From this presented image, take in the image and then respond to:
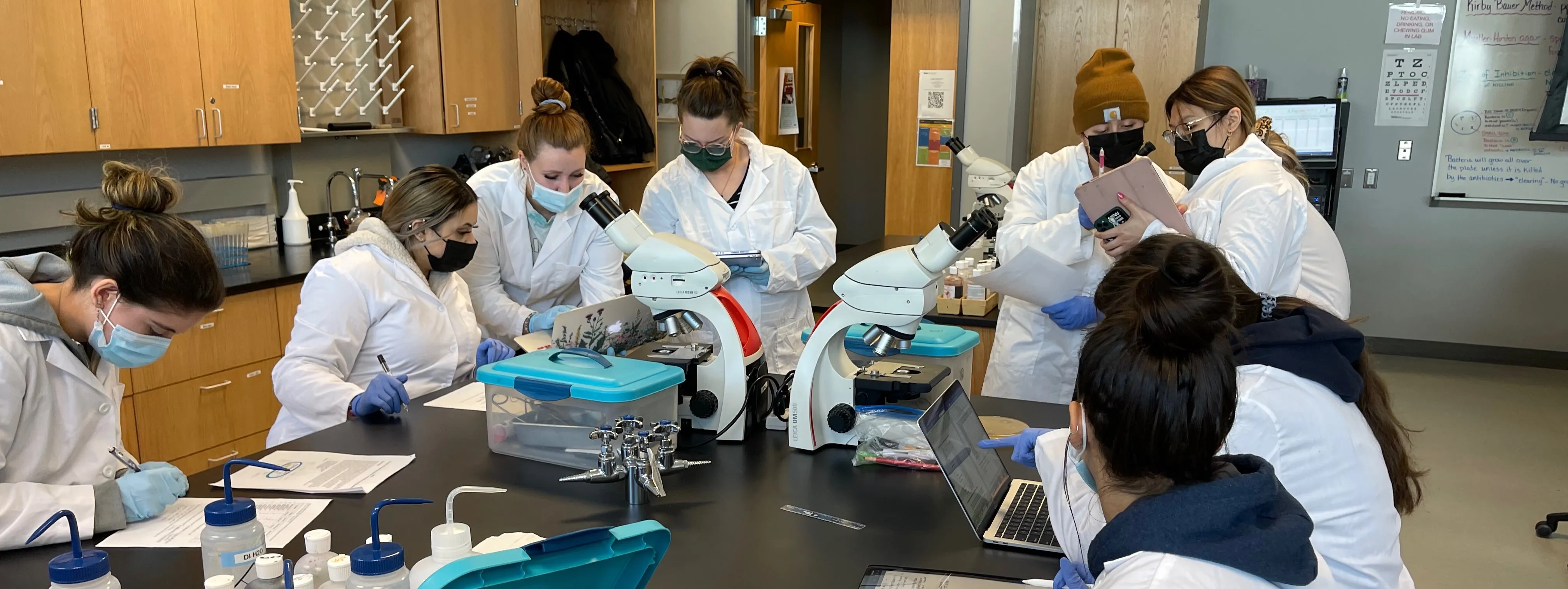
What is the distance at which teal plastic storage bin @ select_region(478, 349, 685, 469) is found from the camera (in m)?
1.67

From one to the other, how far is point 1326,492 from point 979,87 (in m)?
4.04

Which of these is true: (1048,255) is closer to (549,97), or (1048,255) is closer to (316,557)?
(549,97)

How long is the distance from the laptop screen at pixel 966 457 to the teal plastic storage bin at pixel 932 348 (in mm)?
314

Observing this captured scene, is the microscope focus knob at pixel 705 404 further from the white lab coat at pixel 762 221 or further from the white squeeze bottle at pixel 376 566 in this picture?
the white lab coat at pixel 762 221

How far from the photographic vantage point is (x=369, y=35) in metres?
4.09

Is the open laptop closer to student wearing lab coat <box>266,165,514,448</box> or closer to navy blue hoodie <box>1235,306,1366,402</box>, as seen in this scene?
navy blue hoodie <box>1235,306,1366,402</box>

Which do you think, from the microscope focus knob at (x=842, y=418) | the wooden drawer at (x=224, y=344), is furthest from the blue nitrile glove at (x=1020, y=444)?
the wooden drawer at (x=224, y=344)

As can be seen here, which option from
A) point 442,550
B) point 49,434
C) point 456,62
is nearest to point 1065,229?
point 442,550

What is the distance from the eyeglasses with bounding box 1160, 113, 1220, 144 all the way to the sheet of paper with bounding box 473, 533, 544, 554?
181cm

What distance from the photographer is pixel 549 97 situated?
110 inches

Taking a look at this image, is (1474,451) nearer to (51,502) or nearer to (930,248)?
(930,248)

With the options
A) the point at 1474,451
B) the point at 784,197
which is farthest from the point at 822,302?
the point at 1474,451

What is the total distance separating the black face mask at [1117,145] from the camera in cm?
272

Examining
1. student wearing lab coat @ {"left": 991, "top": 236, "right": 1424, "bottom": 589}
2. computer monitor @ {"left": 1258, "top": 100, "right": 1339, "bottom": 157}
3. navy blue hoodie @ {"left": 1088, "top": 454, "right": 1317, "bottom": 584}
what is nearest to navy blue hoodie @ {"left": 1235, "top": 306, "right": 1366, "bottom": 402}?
student wearing lab coat @ {"left": 991, "top": 236, "right": 1424, "bottom": 589}
